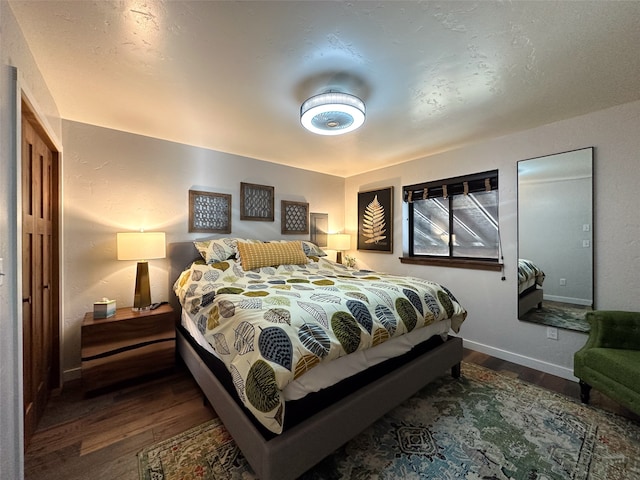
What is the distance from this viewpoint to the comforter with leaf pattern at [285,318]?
1.22 metres

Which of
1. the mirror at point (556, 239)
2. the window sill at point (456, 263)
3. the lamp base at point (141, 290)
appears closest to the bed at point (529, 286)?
the mirror at point (556, 239)

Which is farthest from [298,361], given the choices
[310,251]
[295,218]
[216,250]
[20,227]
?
[295,218]

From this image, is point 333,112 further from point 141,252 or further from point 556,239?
point 556,239

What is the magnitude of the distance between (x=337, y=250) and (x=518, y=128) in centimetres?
275

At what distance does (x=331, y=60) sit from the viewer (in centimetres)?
159

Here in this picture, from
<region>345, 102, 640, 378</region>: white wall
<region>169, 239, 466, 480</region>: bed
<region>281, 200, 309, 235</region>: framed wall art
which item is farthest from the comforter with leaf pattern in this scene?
<region>281, 200, 309, 235</region>: framed wall art

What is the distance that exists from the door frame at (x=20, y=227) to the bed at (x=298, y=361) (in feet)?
2.80

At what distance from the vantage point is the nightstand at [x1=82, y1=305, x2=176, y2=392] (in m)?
2.09

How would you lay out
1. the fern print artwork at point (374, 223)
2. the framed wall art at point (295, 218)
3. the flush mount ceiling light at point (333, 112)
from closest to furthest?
the flush mount ceiling light at point (333, 112) → the framed wall art at point (295, 218) → the fern print artwork at point (374, 223)

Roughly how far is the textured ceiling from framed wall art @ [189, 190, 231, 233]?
823 mm

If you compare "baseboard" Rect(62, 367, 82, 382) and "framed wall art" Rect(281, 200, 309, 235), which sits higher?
"framed wall art" Rect(281, 200, 309, 235)

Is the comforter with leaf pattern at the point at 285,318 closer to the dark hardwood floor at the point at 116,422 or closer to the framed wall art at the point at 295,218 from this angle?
the dark hardwood floor at the point at 116,422

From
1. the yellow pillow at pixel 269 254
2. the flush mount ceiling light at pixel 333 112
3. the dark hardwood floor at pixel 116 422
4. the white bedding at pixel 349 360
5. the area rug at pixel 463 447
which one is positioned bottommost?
the dark hardwood floor at pixel 116 422

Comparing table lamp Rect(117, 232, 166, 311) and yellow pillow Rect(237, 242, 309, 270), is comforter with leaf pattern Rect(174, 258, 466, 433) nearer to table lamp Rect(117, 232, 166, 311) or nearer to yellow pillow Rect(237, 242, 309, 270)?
yellow pillow Rect(237, 242, 309, 270)
